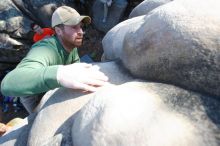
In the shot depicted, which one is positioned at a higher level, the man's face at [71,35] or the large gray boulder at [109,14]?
the man's face at [71,35]

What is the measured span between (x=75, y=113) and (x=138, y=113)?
1.52 ft

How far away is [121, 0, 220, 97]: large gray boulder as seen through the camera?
1.52 m

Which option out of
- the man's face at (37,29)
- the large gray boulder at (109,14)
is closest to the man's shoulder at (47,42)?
the man's face at (37,29)

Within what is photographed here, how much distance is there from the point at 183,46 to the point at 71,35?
3.32 feet

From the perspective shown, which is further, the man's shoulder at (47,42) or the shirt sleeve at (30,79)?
the man's shoulder at (47,42)

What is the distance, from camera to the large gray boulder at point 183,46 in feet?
4.99

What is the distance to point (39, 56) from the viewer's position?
6.86 feet

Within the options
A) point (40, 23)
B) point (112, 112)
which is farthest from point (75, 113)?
point (40, 23)

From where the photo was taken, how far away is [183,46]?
1.58 metres

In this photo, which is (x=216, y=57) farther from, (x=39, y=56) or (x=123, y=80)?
(x=39, y=56)

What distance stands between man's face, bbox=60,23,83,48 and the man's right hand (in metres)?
0.56

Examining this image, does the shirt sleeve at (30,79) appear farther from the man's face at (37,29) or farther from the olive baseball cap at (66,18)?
the man's face at (37,29)

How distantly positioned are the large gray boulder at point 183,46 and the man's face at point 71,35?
0.71 metres

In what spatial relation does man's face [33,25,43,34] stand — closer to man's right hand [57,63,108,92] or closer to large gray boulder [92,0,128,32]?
large gray boulder [92,0,128,32]
